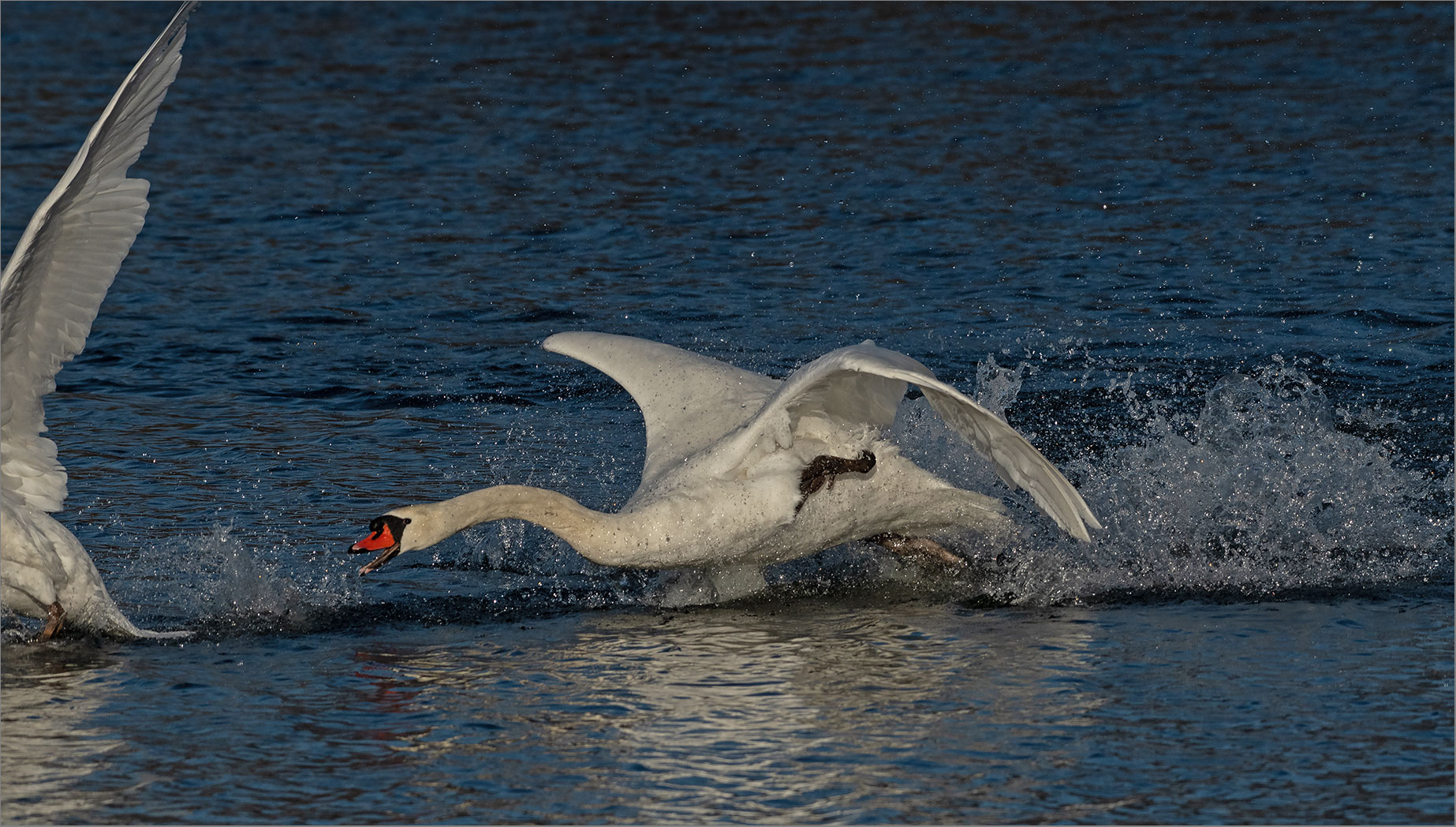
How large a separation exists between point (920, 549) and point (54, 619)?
365 cm

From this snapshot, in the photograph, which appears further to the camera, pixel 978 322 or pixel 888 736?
pixel 978 322

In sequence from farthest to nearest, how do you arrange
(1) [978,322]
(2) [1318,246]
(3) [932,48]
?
(3) [932,48]
(2) [1318,246]
(1) [978,322]

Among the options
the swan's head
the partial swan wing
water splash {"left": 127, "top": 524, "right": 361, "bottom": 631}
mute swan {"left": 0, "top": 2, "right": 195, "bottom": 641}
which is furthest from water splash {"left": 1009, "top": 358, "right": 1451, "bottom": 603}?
mute swan {"left": 0, "top": 2, "right": 195, "bottom": 641}

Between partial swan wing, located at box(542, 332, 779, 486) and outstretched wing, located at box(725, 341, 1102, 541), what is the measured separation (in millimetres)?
518

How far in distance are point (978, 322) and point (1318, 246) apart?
3145 millimetres

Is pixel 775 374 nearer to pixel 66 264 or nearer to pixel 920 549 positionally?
pixel 920 549

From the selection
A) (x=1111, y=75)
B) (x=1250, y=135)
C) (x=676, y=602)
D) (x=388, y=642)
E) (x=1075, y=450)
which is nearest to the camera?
(x=388, y=642)

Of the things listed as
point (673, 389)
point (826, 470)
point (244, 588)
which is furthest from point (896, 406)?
point (244, 588)

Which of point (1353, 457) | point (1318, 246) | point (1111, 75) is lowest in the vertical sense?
point (1353, 457)

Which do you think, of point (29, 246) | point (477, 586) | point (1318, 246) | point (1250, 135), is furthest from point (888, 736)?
point (1250, 135)

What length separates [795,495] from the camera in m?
7.90

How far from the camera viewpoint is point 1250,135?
18500 millimetres

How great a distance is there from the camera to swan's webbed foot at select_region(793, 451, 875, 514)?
7.95 meters

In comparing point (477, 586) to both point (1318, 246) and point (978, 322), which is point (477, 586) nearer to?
point (978, 322)
